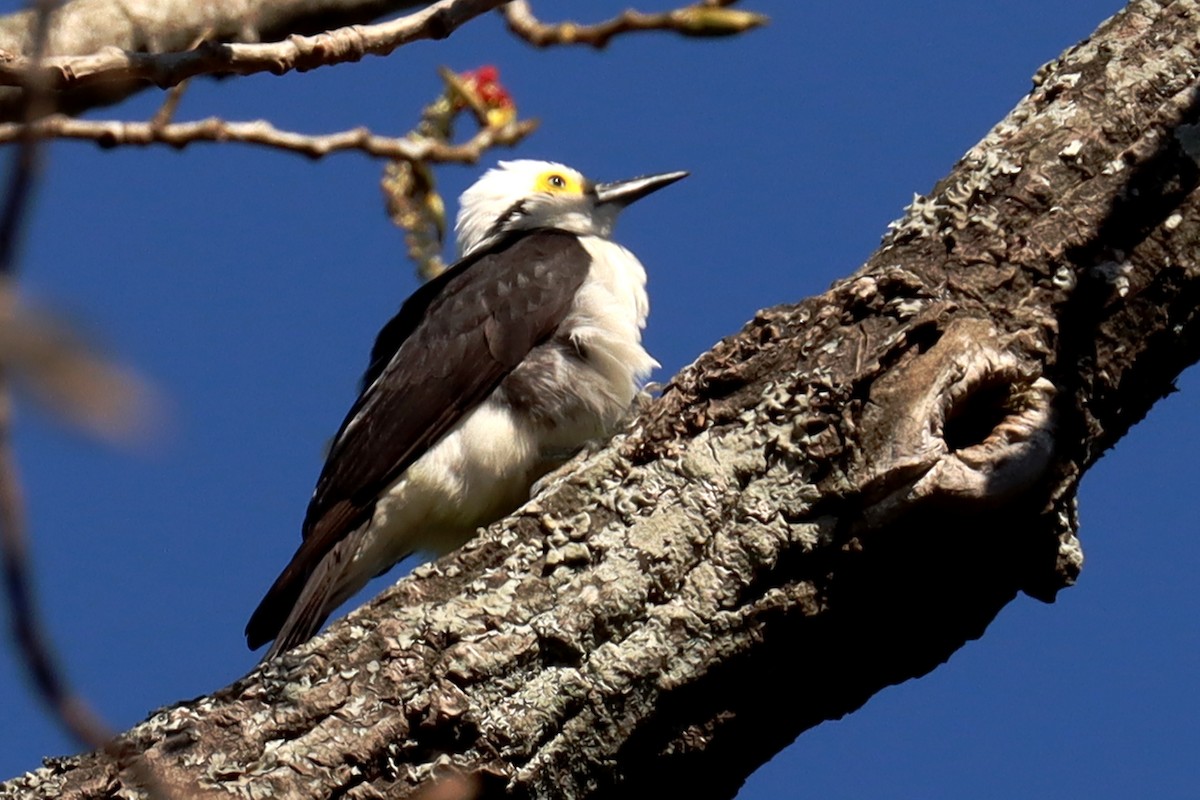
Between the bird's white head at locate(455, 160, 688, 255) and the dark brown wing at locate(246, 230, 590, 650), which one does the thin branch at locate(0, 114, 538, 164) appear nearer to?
the dark brown wing at locate(246, 230, 590, 650)

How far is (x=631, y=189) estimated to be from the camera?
6.20 meters

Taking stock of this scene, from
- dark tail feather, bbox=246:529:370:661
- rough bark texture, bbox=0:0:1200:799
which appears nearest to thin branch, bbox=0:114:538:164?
rough bark texture, bbox=0:0:1200:799

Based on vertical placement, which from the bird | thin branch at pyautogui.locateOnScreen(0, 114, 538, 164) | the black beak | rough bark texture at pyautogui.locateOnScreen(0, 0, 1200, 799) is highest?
the black beak

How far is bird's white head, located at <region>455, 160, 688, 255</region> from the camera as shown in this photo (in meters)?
6.17

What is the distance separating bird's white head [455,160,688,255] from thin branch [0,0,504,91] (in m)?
3.45

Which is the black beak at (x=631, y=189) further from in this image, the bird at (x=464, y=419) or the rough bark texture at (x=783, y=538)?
the rough bark texture at (x=783, y=538)

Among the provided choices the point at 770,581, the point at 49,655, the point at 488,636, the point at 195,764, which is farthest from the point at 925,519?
the point at 49,655

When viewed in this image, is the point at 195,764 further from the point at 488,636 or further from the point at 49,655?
the point at 49,655

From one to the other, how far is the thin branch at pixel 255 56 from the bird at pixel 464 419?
210 centimetres

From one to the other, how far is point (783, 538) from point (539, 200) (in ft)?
13.1

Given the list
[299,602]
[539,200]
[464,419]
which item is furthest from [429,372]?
[539,200]

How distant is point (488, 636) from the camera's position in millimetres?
2562

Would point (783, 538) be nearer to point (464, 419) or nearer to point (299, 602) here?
point (299, 602)

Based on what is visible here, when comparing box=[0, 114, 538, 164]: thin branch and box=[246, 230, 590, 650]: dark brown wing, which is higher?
box=[246, 230, 590, 650]: dark brown wing
